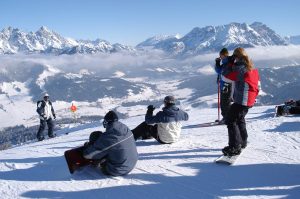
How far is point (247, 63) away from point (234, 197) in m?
3.21

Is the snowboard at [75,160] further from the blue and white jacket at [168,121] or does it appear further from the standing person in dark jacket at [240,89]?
the standing person in dark jacket at [240,89]

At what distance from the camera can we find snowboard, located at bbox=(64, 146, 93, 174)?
875 centimetres

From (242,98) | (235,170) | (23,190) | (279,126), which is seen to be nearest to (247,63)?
(242,98)

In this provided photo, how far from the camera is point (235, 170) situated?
8.67 metres

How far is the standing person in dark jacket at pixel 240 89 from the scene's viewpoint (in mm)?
8797

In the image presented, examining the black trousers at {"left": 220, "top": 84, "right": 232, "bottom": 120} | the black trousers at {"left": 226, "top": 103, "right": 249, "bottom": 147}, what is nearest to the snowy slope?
the black trousers at {"left": 226, "top": 103, "right": 249, "bottom": 147}

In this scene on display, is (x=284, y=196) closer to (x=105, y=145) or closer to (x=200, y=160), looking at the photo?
(x=200, y=160)

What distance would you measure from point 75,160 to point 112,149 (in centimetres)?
104

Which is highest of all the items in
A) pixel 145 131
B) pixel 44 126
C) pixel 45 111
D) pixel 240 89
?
pixel 240 89

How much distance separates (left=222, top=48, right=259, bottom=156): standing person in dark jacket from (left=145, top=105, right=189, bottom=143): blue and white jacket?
2370 mm

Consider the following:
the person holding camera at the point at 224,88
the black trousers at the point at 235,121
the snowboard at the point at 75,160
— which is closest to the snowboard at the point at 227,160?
the black trousers at the point at 235,121

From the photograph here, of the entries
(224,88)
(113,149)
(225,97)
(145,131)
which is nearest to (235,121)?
(224,88)

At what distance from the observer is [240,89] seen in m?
8.88

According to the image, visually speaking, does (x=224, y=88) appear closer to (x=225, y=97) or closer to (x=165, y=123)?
(x=225, y=97)
